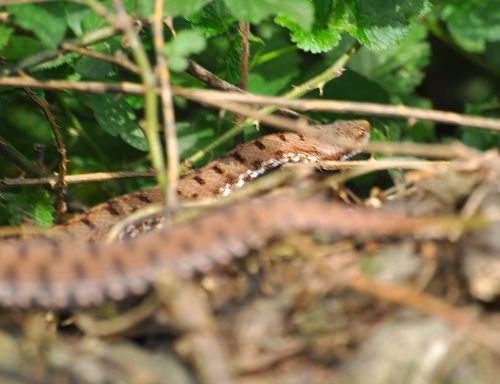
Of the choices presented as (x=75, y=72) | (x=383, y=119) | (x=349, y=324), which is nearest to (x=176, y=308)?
(x=349, y=324)

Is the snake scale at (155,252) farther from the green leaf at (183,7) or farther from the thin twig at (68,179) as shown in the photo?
the thin twig at (68,179)

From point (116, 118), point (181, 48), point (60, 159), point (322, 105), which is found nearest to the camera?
point (181, 48)

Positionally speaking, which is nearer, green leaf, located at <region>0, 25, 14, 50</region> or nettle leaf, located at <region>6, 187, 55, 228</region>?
green leaf, located at <region>0, 25, 14, 50</region>

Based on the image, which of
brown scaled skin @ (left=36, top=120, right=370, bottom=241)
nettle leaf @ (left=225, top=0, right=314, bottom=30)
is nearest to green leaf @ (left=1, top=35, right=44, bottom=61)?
brown scaled skin @ (left=36, top=120, right=370, bottom=241)

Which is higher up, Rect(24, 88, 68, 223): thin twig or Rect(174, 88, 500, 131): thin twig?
Rect(24, 88, 68, 223): thin twig

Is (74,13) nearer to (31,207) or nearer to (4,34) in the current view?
(4,34)

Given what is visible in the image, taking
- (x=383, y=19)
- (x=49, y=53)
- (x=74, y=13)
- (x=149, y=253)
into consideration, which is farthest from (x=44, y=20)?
(x=383, y=19)

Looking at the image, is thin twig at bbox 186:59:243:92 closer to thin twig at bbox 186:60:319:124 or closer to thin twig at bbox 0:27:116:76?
thin twig at bbox 186:60:319:124
